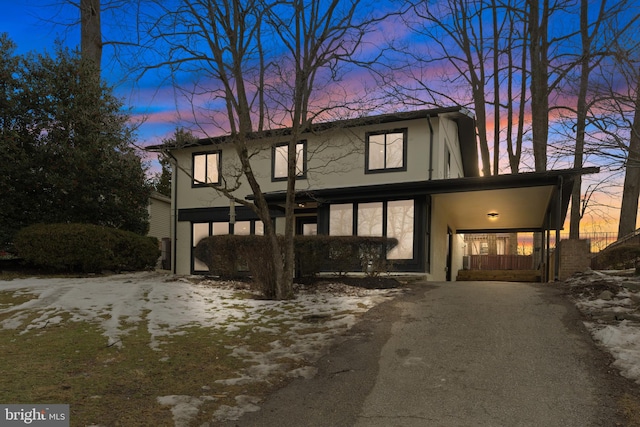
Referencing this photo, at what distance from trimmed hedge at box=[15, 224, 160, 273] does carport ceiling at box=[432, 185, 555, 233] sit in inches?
398

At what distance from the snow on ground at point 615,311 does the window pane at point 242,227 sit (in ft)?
34.6

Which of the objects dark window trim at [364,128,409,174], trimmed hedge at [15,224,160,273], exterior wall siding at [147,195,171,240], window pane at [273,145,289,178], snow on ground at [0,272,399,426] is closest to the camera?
snow on ground at [0,272,399,426]

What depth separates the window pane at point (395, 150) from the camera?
14.0 meters

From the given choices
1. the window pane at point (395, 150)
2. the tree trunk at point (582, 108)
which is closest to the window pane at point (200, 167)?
the window pane at point (395, 150)

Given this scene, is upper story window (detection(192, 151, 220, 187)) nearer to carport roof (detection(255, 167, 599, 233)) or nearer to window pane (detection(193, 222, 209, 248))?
Answer: window pane (detection(193, 222, 209, 248))

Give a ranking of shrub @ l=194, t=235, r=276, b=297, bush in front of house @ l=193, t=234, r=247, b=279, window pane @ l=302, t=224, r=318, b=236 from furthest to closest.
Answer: window pane @ l=302, t=224, r=318, b=236
bush in front of house @ l=193, t=234, r=247, b=279
shrub @ l=194, t=235, r=276, b=297

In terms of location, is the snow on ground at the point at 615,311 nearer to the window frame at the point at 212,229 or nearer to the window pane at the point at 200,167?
the window frame at the point at 212,229

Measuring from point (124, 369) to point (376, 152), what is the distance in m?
11.0

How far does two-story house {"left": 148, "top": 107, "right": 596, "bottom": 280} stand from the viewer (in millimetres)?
12617

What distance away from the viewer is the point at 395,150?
14117 mm

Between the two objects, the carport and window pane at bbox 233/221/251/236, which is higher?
the carport

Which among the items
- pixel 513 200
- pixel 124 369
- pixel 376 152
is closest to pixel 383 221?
pixel 376 152

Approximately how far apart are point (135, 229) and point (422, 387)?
13939mm

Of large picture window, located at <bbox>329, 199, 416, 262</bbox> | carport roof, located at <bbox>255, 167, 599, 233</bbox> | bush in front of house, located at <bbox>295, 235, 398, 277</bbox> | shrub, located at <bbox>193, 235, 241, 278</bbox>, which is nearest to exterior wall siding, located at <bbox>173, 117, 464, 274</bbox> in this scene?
large picture window, located at <bbox>329, 199, 416, 262</bbox>
